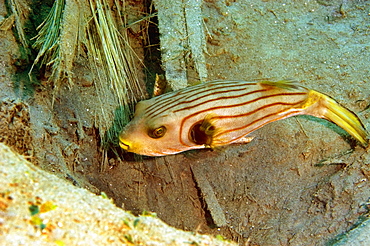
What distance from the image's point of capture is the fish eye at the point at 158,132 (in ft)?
9.30

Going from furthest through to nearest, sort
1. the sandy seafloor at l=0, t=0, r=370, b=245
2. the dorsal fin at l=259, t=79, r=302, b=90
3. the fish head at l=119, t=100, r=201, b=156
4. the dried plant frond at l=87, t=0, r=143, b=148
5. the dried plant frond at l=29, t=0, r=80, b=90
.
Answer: the dried plant frond at l=87, t=0, r=143, b=148
the sandy seafloor at l=0, t=0, r=370, b=245
the dried plant frond at l=29, t=0, r=80, b=90
the dorsal fin at l=259, t=79, r=302, b=90
the fish head at l=119, t=100, r=201, b=156

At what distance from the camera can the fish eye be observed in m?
2.83

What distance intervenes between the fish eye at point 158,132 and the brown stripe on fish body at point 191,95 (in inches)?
5.5

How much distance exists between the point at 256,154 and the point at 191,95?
146 cm

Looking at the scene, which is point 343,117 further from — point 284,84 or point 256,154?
point 256,154

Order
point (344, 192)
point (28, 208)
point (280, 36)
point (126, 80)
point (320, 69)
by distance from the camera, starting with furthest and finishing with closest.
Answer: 1. point (280, 36)
2. point (320, 69)
3. point (126, 80)
4. point (344, 192)
5. point (28, 208)

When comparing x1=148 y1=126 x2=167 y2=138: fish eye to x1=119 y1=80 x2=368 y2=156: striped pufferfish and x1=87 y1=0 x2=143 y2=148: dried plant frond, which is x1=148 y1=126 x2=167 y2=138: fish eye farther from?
x1=87 y1=0 x2=143 y2=148: dried plant frond

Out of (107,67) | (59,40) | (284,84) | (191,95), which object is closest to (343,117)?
(284,84)

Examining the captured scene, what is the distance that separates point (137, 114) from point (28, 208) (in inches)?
63.8

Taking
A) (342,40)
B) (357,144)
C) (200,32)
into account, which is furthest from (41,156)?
(342,40)

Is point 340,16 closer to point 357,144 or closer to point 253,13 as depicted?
point 253,13

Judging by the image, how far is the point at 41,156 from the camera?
297cm

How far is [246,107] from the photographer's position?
2.94m

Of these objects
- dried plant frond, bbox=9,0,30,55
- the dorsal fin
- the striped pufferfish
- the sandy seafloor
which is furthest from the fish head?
dried plant frond, bbox=9,0,30,55
